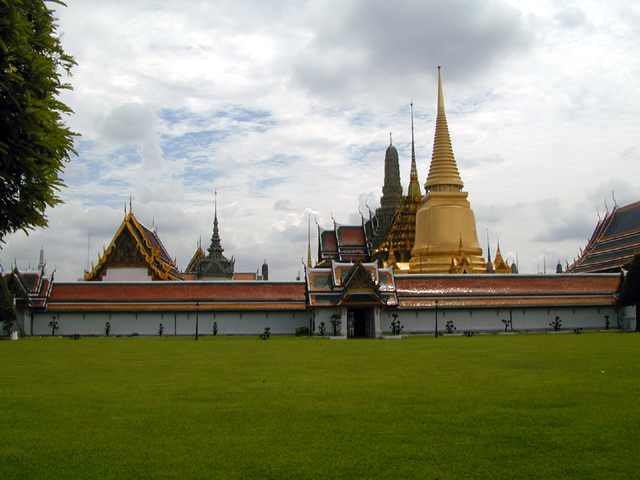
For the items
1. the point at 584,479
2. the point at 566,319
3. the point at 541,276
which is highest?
the point at 541,276

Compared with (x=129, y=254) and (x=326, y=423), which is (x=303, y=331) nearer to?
(x=129, y=254)

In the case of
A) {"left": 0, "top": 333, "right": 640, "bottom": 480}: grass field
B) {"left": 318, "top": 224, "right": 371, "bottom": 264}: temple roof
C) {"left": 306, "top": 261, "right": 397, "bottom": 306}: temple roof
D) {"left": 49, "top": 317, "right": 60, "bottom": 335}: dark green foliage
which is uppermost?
{"left": 318, "top": 224, "right": 371, "bottom": 264}: temple roof

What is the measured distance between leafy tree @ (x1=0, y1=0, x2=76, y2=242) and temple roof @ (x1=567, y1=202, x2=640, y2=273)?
4602 centimetres

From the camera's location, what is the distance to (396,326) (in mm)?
41125

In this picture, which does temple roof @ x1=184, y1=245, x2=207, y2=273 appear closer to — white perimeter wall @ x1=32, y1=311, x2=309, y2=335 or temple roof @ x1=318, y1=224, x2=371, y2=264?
temple roof @ x1=318, y1=224, x2=371, y2=264

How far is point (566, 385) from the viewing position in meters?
12.5

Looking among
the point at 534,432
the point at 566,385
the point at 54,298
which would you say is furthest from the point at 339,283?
the point at 534,432

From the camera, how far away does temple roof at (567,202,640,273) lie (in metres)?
51.7

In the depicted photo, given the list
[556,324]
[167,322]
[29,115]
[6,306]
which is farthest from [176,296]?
[29,115]

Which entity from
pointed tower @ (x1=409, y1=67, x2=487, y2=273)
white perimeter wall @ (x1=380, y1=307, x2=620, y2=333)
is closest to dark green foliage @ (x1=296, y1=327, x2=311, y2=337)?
white perimeter wall @ (x1=380, y1=307, x2=620, y2=333)

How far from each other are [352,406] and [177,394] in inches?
135

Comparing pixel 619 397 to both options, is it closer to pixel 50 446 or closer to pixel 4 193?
pixel 50 446

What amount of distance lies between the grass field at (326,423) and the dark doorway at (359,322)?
2383 cm

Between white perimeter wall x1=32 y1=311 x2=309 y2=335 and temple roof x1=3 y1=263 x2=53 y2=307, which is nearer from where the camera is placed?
temple roof x1=3 y1=263 x2=53 y2=307
